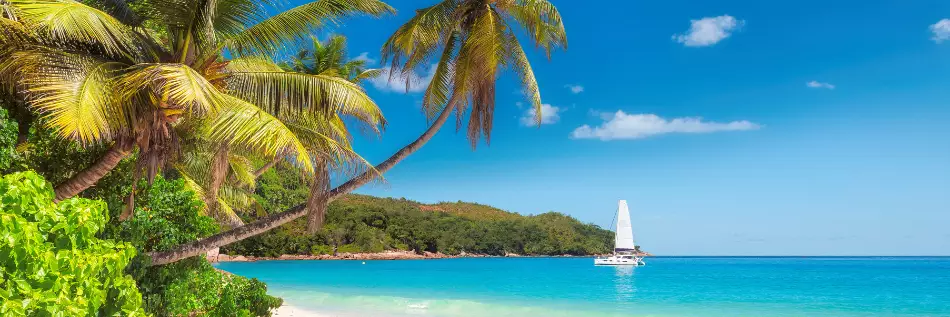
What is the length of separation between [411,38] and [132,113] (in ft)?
14.6

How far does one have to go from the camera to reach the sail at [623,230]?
46.9 m

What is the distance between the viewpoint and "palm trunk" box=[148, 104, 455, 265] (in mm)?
7344

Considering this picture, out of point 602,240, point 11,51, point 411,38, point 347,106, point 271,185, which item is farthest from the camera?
point 602,240

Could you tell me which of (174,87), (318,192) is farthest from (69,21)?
(318,192)

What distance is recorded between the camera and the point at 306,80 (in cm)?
745

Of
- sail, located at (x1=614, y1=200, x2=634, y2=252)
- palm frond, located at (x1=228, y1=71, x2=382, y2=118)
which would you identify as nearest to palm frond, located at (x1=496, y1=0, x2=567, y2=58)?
palm frond, located at (x1=228, y1=71, x2=382, y2=118)

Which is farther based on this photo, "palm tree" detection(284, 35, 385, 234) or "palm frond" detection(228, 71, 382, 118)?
"palm tree" detection(284, 35, 385, 234)

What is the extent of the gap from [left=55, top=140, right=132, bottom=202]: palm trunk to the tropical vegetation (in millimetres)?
20

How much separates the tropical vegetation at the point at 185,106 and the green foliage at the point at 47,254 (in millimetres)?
31

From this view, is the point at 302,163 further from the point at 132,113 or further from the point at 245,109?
the point at 132,113

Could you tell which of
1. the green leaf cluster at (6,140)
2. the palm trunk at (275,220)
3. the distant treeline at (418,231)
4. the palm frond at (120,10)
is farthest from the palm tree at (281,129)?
the distant treeline at (418,231)

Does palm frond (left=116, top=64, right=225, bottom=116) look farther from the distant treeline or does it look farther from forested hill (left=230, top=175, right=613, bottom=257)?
the distant treeline

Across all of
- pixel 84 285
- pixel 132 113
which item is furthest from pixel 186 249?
pixel 84 285

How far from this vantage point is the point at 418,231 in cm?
6856
